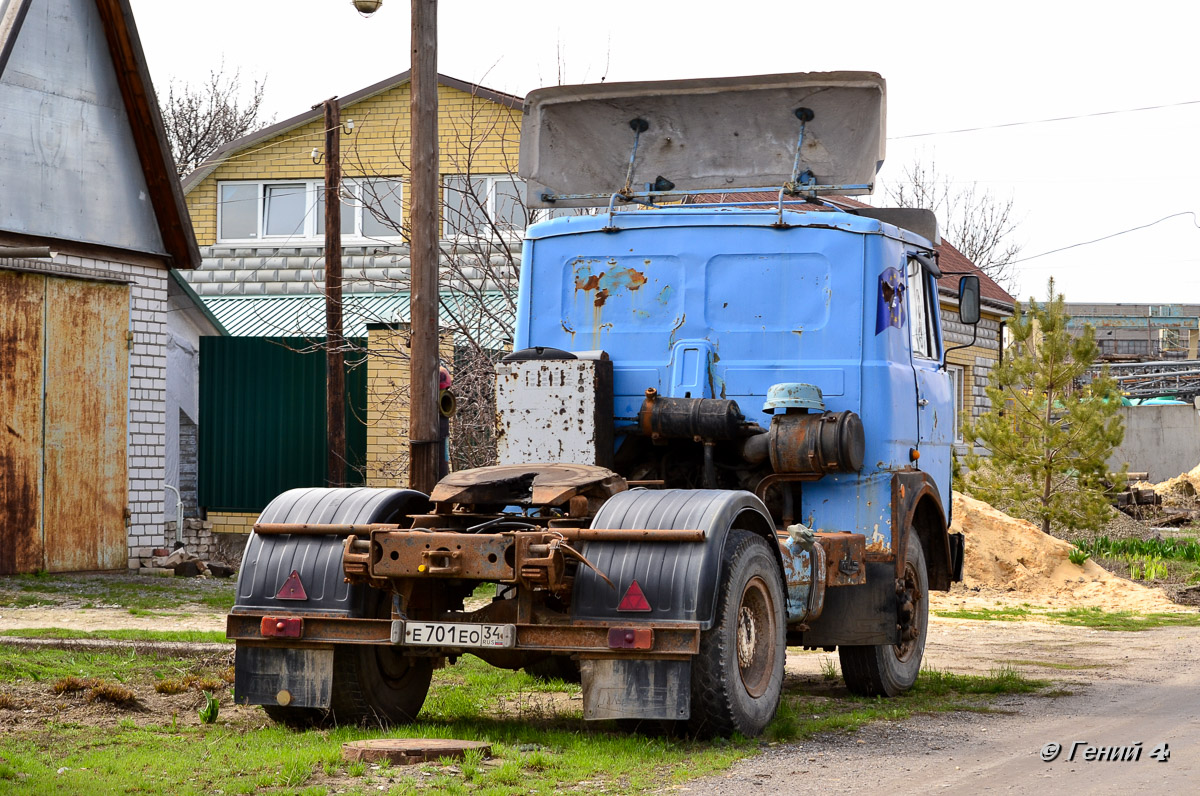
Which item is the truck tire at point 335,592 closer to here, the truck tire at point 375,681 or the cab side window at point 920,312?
the truck tire at point 375,681

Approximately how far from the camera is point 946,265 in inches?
1141

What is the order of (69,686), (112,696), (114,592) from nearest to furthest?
1. (112,696)
2. (69,686)
3. (114,592)

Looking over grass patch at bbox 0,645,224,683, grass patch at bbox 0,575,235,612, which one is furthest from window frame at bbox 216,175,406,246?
grass patch at bbox 0,645,224,683

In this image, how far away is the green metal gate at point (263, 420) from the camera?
21797mm

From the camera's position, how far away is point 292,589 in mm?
7312

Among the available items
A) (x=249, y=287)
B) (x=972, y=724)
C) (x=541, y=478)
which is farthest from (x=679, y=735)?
(x=249, y=287)

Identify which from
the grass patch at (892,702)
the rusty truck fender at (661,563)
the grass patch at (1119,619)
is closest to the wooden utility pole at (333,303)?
the grass patch at (1119,619)

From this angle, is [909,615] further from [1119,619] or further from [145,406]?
[145,406]

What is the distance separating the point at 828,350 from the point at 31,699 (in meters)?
4.77

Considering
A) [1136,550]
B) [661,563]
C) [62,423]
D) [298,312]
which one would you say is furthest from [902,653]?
[298,312]

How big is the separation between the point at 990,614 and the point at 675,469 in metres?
8.17

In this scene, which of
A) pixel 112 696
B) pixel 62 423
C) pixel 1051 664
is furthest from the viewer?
pixel 62 423

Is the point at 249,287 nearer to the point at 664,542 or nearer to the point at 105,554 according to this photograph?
the point at 105,554

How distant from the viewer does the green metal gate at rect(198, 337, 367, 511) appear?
2180cm
